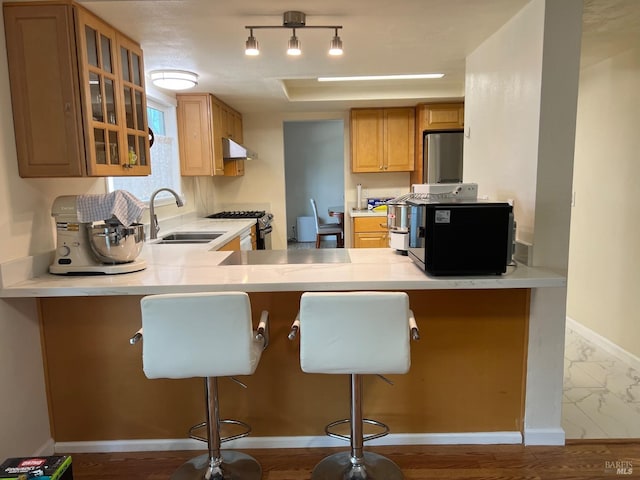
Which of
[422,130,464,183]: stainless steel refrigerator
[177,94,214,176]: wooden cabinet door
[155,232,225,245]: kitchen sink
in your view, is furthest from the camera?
[422,130,464,183]: stainless steel refrigerator

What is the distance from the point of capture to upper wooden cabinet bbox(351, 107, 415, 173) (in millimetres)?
5508

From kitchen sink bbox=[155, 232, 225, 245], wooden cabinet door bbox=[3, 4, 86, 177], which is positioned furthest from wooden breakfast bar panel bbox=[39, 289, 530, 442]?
kitchen sink bbox=[155, 232, 225, 245]

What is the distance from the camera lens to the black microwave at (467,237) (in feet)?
6.48

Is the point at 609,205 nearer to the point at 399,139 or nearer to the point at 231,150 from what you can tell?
the point at 399,139

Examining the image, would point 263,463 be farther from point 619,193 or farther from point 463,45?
point 619,193

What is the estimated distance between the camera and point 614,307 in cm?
341

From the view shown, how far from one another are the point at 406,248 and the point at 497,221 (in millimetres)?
529

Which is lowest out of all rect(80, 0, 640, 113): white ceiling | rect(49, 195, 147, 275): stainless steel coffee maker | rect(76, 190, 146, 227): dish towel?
rect(49, 195, 147, 275): stainless steel coffee maker

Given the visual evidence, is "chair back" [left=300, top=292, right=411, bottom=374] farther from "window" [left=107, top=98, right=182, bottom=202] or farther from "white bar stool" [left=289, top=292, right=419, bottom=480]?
"window" [left=107, top=98, right=182, bottom=202]

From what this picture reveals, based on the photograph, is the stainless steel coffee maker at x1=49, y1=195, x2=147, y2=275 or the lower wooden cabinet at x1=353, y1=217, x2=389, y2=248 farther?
the lower wooden cabinet at x1=353, y1=217, x2=389, y2=248

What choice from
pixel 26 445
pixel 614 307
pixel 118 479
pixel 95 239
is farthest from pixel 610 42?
pixel 26 445

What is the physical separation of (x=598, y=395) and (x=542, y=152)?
5.58 feet

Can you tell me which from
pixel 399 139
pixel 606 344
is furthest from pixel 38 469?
pixel 399 139

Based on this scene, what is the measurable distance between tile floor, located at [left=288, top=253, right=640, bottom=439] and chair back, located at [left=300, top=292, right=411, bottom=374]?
1370mm
